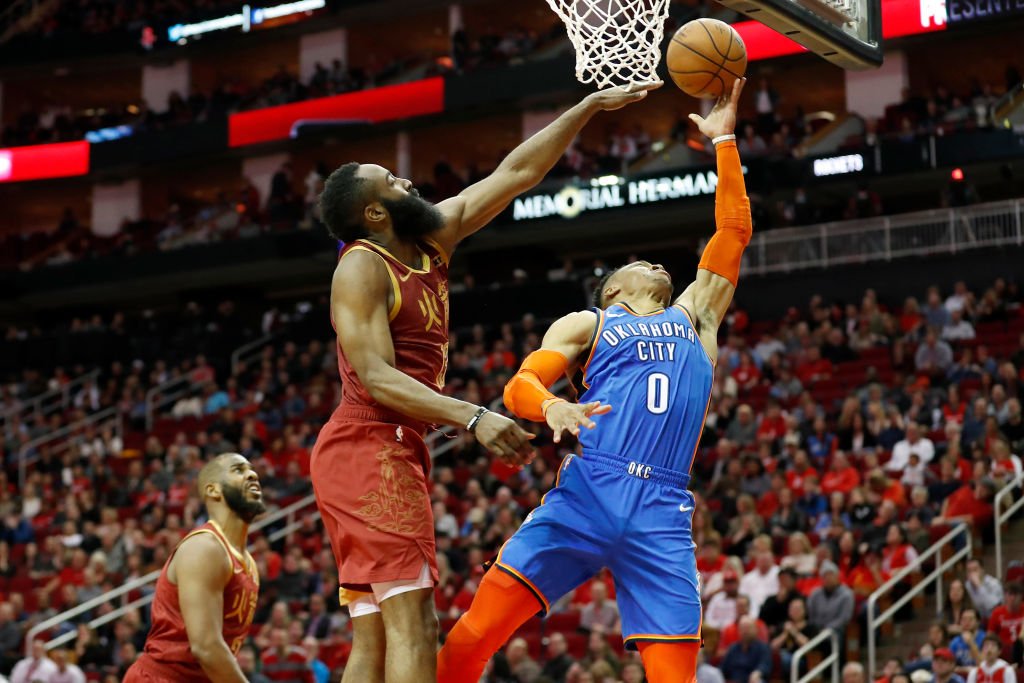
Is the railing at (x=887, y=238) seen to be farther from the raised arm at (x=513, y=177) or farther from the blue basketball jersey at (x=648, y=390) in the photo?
the raised arm at (x=513, y=177)

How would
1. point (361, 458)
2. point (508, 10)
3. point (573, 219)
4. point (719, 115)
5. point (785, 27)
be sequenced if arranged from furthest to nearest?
point (508, 10), point (573, 219), point (785, 27), point (719, 115), point (361, 458)

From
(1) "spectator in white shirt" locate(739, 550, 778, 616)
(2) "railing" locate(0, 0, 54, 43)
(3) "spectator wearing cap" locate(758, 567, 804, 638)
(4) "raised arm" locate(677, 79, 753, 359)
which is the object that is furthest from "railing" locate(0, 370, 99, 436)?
(4) "raised arm" locate(677, 79, 753, 359)

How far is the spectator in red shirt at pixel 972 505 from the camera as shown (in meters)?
14.0

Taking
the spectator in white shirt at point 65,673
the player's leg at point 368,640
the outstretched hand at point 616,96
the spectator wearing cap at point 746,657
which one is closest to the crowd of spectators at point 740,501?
the spectator wearing cap at point 746,657

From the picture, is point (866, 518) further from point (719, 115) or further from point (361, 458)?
point (361, 458)

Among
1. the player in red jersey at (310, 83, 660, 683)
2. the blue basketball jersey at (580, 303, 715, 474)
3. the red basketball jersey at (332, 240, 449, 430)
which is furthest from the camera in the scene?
the blue basketball jersey at (580, 303, 715, 474)

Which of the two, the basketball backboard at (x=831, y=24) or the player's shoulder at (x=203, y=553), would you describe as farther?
the basketball backboard at (x=831, y=24)

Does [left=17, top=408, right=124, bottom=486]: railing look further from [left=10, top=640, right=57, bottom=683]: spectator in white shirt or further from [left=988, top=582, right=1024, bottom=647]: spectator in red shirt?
[left=988, top=582, right=1024, bottom=647]: spectator in red shirt

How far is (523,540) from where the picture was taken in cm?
599

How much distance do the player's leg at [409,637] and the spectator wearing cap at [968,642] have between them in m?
7.43

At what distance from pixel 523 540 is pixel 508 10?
2882 centimetres

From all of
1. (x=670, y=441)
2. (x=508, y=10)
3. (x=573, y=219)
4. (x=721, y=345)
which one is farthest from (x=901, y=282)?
(x=670, y=441)

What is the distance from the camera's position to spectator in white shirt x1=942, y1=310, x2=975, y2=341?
1880 cm

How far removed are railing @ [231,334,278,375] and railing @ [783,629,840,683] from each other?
679 inches
